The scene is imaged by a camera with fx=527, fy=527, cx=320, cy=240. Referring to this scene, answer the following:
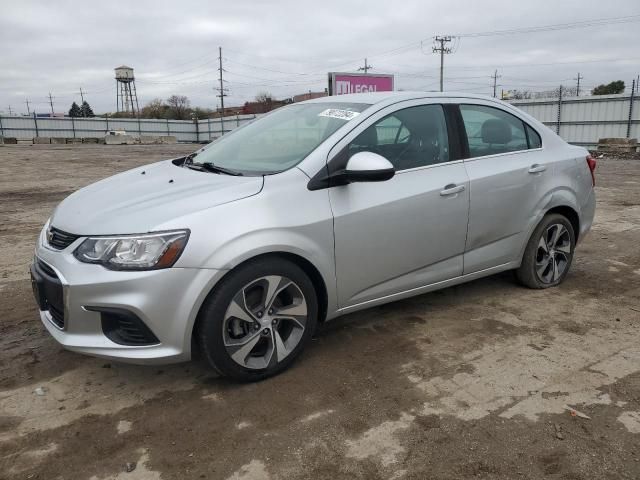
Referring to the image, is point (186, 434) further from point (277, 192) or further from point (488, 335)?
point (488, 335)

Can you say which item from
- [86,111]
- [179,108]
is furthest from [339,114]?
[86,111]

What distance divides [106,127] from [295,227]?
49667 mm

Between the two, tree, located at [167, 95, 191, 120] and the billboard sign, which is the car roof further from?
tree, located at [167, 95, 191, 120]

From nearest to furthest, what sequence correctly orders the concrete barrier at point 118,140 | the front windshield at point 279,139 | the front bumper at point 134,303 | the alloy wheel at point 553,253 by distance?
1. the front bumper at point 134,303
2. the front windshield at point 279,139
3. the alloy wheel at point 553,253
4. the concrete barrier at point 118,140

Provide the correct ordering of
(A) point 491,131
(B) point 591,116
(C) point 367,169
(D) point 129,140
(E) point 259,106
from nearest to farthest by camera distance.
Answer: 1. (C) point 367,169
2. (A) point 491,131
3. (B) point 591,116
4. (D) point 129,140
5. (E) point 259,106

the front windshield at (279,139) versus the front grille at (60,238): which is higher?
the front windshield at (279,139)

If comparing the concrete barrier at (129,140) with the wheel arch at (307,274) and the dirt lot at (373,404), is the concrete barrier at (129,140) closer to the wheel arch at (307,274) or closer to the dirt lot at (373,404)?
the dirt lot at (373,404)

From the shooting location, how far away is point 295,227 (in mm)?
2934

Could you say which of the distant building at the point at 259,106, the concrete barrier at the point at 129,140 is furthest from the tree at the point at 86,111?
the concrete barrier at the point at 129,140

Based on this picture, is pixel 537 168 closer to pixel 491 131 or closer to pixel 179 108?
pixel 491 131

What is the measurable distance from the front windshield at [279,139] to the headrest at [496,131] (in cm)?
109

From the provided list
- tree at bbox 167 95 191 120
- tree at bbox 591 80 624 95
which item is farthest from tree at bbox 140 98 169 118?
tree at bbox 591 80 624 95

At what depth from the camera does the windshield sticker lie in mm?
3426

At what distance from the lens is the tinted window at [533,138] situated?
4297 millimetres
